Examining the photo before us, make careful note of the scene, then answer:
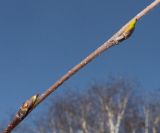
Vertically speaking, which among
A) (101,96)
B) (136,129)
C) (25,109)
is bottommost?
(25,109)

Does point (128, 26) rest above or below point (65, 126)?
below

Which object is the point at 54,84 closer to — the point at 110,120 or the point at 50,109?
the point at 110,120

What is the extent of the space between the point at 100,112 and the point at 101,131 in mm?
925

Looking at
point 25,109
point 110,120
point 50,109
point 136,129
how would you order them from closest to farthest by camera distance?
1. point 25,109
2. point 110,120
3. point 136,129
4. point 50,109

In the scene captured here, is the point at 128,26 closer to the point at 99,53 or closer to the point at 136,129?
the point at 99,53

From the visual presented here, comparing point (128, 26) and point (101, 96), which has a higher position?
point (101, 96)

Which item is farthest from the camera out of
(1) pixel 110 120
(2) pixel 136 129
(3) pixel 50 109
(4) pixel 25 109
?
(3) pixel 50 109

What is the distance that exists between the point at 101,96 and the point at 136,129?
268 cm

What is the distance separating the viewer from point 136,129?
22.3 metres

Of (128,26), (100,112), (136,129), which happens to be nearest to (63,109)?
(100,112)

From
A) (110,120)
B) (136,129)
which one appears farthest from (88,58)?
(136,129)

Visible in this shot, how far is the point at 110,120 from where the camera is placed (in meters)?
20.4

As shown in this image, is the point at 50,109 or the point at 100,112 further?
the point at 50,109

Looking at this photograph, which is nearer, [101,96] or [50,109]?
[101,96]
